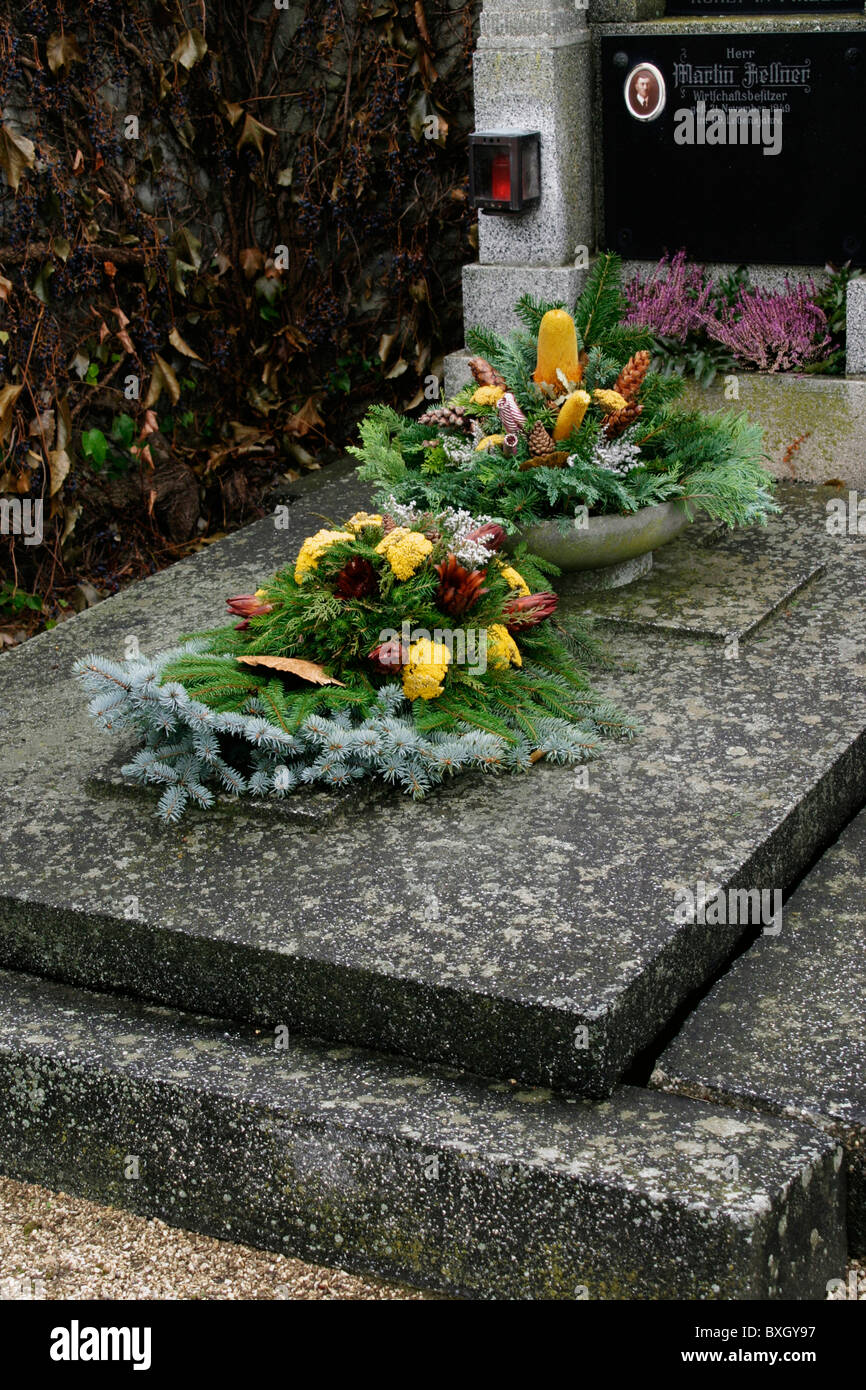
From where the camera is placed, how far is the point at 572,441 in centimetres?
411

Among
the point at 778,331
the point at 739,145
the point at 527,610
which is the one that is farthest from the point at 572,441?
the point at 739,145

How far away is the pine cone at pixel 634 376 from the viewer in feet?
13.8

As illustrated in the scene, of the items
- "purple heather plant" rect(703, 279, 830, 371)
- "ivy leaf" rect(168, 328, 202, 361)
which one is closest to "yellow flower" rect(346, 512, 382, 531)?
"purple heather plant" rect(703, 279, 830, 371)

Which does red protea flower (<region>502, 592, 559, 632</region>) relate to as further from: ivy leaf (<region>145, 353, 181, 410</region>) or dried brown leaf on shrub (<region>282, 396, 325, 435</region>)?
dried brown leaf on shrub (<region>282, 396, 325, 435</region>)

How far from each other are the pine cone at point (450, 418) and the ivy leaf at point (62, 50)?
2.23 m

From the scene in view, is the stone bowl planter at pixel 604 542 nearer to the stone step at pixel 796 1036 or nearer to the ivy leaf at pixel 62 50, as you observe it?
the stone step at pixel 796 1036

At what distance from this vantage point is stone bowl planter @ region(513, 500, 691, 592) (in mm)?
4047

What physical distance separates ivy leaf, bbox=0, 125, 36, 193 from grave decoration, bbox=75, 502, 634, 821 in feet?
8.29

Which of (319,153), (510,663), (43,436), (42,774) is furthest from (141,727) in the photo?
(319,153)

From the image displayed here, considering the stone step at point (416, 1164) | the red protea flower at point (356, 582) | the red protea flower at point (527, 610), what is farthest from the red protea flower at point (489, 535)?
the stone step at point (416, 1164)

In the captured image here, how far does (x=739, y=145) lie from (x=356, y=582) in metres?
2.57

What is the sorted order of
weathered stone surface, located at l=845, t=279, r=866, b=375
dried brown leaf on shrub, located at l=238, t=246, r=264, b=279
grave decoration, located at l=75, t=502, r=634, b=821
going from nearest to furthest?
grave decoration, located at l=75, t=502, r=634, b=821, weathered stone surface, located at l=845, t=279, r=866, b=375, dried brown leaf on shrub, located at l=238, t=246, r=264, b=279

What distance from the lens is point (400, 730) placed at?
10.7 feet

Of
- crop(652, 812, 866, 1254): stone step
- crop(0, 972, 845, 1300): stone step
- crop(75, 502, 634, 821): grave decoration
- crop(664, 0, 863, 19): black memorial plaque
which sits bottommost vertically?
crop(0, 972, 845, 1300): stone step
